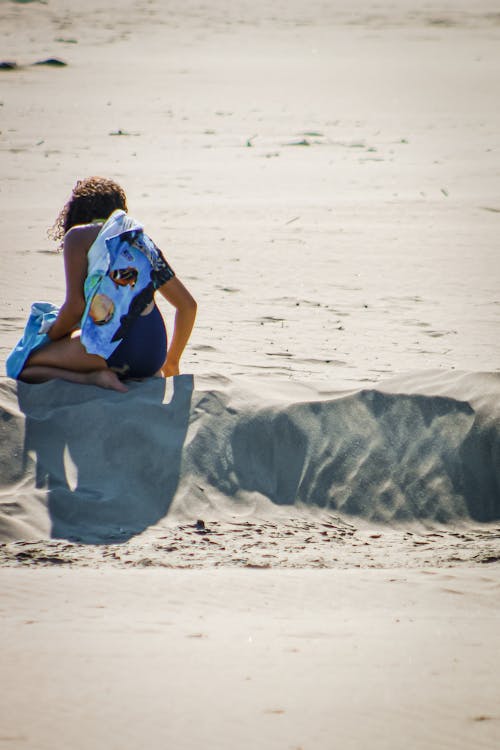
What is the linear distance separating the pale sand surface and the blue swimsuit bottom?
1.51 m

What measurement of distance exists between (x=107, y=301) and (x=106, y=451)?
712 millimetres

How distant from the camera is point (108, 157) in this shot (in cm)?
1138

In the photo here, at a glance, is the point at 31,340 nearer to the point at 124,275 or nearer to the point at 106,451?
the point at 124,275

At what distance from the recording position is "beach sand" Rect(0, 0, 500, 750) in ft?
8.96

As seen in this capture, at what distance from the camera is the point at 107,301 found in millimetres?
4648

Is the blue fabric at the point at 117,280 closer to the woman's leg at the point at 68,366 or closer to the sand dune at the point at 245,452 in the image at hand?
the woman's leg at the point at 68,366

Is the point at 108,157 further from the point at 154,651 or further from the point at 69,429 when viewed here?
the point at 154,651

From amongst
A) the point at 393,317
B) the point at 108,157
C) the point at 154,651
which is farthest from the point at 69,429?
the point at 108,157

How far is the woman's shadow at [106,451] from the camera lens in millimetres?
4086

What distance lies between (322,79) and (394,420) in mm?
13015

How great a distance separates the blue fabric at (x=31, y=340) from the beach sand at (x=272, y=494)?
0.66ft

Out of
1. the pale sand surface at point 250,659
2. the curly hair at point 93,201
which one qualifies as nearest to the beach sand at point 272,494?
the pale sand surface at point 250,659

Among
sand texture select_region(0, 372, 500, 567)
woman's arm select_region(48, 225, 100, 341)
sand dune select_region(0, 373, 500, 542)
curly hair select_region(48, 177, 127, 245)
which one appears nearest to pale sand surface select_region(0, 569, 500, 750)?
sand texture select_region(0, 372, 500, 567)

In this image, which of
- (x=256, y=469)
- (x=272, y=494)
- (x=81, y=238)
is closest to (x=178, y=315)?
(x=81, y=238)
